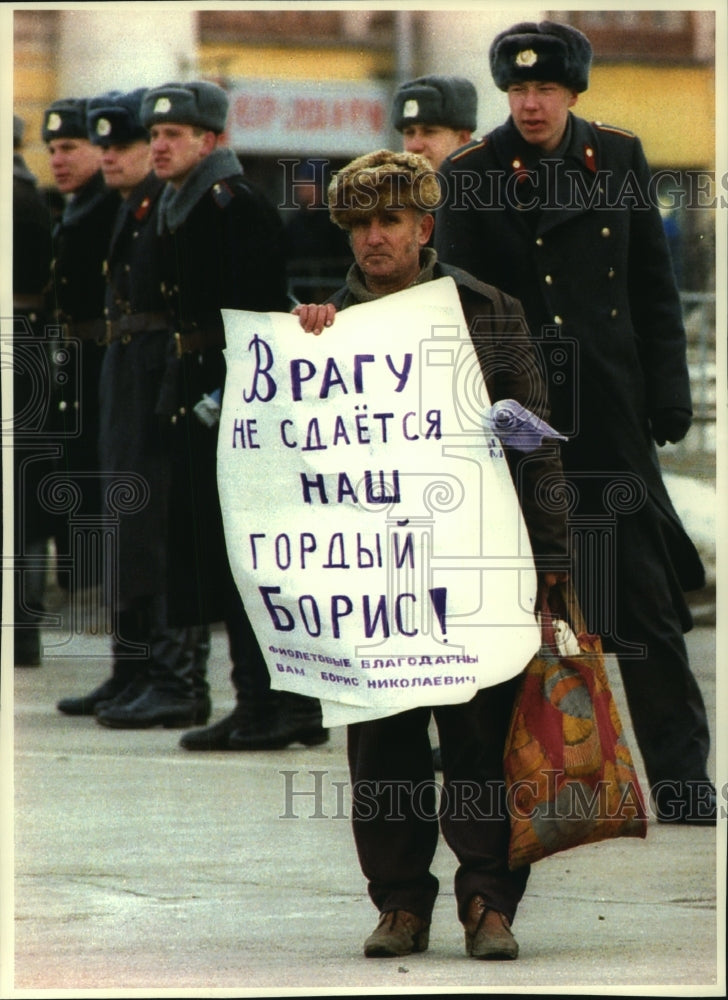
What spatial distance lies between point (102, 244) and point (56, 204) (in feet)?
2.84

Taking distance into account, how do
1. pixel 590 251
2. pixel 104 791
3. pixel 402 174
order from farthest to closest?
pixel 104 791 → pixel 590 251 → pixel 402 174

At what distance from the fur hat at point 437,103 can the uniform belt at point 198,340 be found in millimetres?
926

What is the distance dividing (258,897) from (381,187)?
192 cm

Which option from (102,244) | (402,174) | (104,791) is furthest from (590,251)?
(102,244)

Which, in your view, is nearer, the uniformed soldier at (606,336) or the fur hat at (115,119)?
the uniformed soldier at (606,336)

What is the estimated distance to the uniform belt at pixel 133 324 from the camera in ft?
31.8

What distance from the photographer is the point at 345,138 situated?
1062 centimetres

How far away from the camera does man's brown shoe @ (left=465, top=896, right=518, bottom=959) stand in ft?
21.2

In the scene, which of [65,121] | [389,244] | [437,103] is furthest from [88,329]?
[389,244]

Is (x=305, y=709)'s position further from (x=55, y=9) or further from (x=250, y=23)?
(x=55, y=9)

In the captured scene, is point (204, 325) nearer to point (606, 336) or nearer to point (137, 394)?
point (137, 394)

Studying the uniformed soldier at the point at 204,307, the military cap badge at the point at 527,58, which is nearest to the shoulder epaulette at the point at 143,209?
the uniformed soldier at the point at 204,307

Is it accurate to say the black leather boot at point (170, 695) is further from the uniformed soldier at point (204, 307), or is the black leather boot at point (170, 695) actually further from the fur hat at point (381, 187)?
the fur hat at point (381, 187)

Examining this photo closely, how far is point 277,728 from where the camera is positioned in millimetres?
9109
